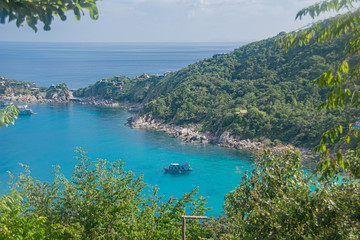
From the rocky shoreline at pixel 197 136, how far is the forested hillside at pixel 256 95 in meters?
0.67

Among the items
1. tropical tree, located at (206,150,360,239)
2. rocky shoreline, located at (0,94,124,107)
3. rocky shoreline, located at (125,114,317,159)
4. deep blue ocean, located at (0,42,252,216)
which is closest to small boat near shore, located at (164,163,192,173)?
deep blue ocean, located at (0,42,252,216)

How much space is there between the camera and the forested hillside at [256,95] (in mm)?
26062

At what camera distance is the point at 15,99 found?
4975 cm

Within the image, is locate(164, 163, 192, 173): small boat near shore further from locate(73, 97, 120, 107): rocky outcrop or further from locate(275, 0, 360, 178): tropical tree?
locate(73, 97, 120, 107): rocky outcrop

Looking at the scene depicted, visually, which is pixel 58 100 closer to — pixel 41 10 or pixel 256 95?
pixel 256 95

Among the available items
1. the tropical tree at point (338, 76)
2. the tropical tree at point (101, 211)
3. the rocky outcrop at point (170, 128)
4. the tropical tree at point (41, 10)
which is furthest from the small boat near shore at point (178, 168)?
the tropical tree at point (41, 10)

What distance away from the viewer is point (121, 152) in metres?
27.5

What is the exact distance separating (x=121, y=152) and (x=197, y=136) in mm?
7594

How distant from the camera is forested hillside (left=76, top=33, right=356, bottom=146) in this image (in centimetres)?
2606

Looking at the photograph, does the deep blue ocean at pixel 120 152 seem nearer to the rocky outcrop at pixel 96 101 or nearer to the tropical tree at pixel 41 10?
the rocky outcrop at pixel 96 101

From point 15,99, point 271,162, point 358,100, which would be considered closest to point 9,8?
point 358,100

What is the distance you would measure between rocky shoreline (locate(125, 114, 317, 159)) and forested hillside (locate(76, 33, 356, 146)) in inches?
26.5

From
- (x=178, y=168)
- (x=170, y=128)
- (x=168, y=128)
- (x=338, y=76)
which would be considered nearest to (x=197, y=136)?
(x=170, y=128)

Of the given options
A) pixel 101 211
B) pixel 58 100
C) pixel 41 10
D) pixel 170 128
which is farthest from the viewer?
pixel 58 100
